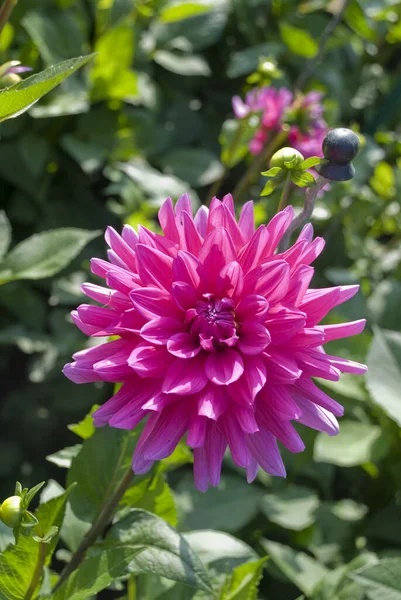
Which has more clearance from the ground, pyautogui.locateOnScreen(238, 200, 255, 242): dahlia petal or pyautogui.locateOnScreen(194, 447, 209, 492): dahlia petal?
pyautogui.locateOnScreen(238, 200, 255, 242): dahlia petal

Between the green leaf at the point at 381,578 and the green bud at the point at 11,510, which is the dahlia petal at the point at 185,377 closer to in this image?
the green bud at the point at 11,510

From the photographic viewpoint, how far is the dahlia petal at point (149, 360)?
639 mm

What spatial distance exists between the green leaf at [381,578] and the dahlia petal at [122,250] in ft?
1.69

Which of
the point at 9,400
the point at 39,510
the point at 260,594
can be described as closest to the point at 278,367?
the point at 39,510

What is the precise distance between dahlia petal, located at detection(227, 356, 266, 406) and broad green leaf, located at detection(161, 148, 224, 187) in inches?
41.3

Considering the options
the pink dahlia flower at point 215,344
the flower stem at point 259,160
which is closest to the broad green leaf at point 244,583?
the pink dahlia flower at point 215,344

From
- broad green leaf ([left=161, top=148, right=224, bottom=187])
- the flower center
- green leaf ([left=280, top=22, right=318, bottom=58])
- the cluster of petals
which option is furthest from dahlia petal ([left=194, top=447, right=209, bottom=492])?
green leaf ([left=280, top=22, right=318, bottom=58])

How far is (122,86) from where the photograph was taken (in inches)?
59.3

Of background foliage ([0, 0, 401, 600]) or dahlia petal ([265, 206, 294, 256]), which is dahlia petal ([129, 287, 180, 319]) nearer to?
dahlia petal ([265, 206, 294, 256])

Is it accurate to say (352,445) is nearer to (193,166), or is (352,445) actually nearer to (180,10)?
(193,166)

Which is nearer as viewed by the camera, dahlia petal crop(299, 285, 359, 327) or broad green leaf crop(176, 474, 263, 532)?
dahlia petal crop(299, 285, 359, 327)

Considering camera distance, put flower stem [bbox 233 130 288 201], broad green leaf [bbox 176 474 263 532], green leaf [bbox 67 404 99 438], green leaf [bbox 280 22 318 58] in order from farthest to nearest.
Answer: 1. green leaf [bbox 280 22 318 58]
2. flower stem [bbox 233 130 288 201]
3. broad green leaf [bbox 176 474 263 532]
4. green leaf [bbox 67 404 99 438]

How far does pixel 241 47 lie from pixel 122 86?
65cm

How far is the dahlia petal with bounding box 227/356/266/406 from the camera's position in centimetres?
64
